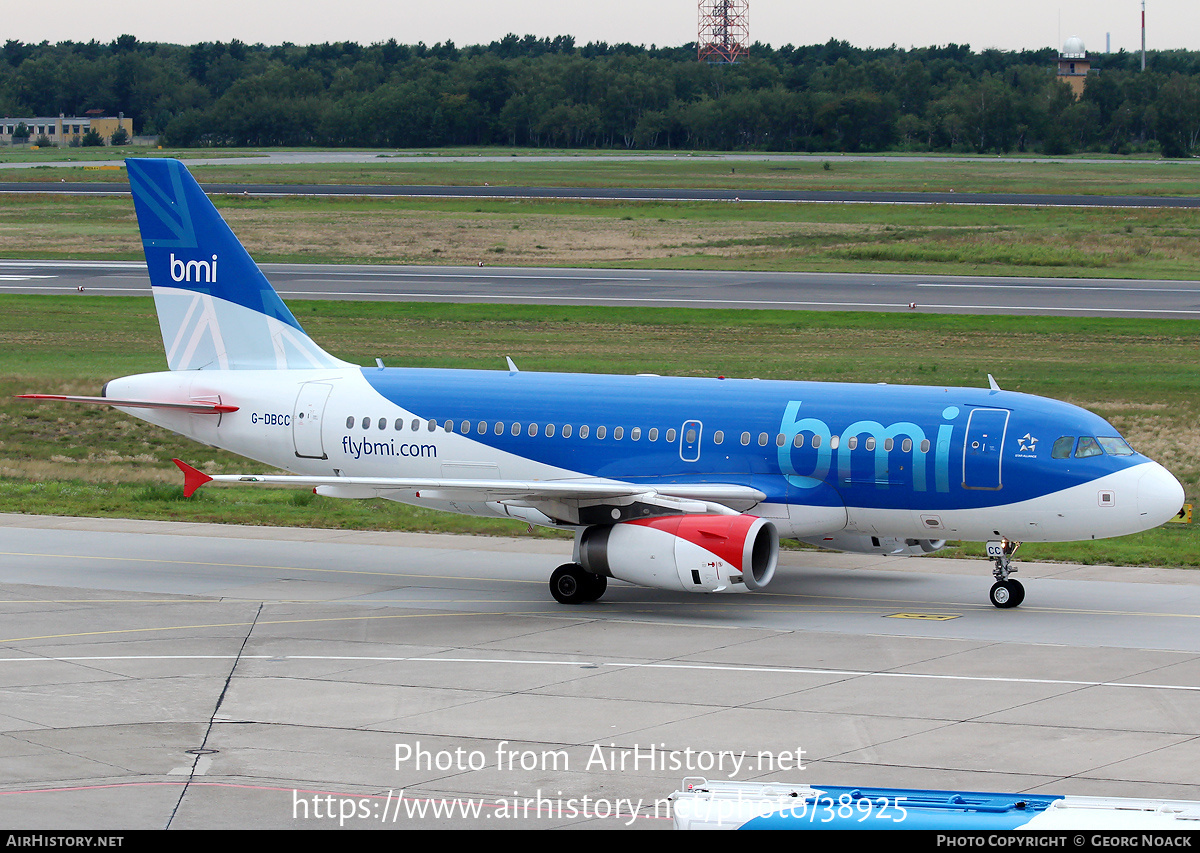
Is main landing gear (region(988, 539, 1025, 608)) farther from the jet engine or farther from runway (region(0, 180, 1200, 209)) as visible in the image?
runway (region(0, 180, 1200, 209))

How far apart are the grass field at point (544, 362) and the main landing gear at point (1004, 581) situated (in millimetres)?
5137

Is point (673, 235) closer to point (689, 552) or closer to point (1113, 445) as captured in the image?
point (1113, 445)

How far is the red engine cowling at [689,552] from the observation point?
25.2m

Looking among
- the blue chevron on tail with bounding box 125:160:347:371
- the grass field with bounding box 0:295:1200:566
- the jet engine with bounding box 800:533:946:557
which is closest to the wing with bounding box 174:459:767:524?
the jet engine with bounding box 800:533:946:557

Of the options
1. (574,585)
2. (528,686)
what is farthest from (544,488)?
(528,686)

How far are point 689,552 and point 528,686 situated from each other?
5.13 m

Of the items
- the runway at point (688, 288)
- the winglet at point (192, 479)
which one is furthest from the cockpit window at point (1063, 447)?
the runway at point (688, 288)

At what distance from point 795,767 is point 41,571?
62.3 ft

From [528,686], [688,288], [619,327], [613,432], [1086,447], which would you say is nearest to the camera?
[528,686]

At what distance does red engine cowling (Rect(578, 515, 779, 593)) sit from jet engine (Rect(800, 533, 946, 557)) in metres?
1.72

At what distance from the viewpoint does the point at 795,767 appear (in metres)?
17.1

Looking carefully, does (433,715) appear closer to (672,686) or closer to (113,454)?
(672,686)

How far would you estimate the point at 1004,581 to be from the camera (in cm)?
2684
